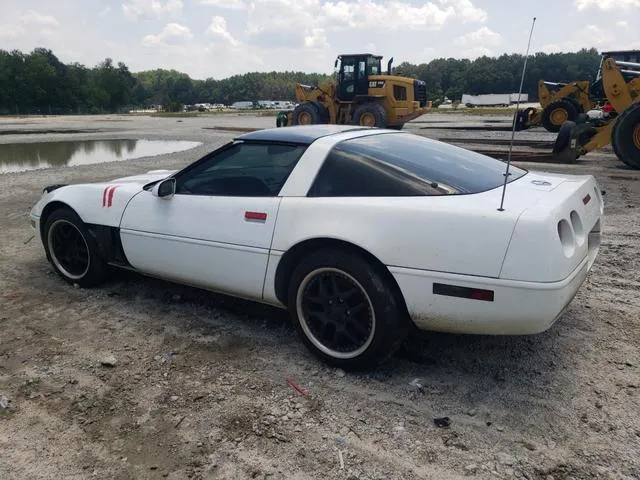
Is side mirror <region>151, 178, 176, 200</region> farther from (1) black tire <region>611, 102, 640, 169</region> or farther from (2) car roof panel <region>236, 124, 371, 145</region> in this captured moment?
(1) black tire <region>611, 102, 640, 169</region>

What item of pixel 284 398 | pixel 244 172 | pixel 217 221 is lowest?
pixel 284 398

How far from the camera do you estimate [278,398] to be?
2.68 meters

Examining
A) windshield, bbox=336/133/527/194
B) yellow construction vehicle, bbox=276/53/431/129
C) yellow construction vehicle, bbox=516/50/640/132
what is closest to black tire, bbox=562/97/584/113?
yellow construction vehicle, bbox=516/50/640/132

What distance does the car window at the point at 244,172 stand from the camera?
3209 millimetres

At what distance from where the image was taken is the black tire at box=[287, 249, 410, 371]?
267 cm

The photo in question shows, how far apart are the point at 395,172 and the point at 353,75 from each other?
56.9ft

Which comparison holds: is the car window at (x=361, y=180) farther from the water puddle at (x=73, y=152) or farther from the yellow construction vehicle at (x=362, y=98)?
the yellow construction vehicle at (x=362, y=98)

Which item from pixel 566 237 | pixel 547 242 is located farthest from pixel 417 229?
pixel 566 237

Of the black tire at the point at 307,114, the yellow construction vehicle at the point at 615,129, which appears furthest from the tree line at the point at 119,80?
the yellow construction vehicle at the point at 615,129

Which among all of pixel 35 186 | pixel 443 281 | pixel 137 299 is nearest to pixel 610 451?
pixel 443 281

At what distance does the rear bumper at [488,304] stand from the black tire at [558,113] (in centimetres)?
1713

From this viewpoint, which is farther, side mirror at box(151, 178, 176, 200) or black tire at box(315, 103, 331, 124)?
black tire at box(315, 103, 331, 124)

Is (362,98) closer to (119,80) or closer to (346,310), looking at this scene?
(346,310)

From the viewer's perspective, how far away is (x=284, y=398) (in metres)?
2.68
